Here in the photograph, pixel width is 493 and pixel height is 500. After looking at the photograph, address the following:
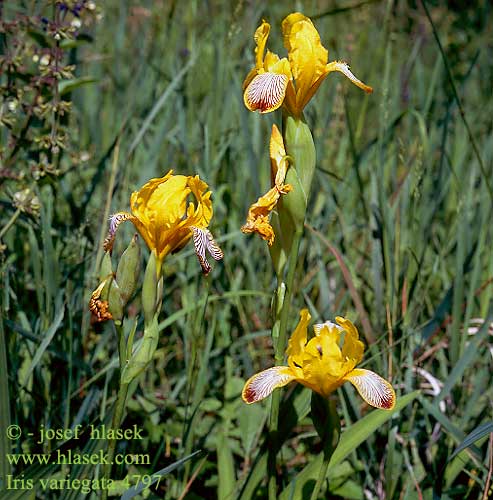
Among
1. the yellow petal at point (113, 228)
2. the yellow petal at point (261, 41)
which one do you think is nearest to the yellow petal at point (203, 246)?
the yellow petal at point (113, 228)

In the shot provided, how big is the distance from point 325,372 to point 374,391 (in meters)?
0.09

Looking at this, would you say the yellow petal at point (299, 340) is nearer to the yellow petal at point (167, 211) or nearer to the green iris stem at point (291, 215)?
the green iris stem at point (291, 215)

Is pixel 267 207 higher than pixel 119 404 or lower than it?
higher

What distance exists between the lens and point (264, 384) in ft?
3.93

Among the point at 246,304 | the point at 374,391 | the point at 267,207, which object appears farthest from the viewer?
the point at 246,304

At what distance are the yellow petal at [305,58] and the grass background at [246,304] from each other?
435mm

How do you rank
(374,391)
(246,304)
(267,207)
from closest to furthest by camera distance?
(374,391), (267,207), (246,304)

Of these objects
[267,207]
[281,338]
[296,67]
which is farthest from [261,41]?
[281,338]

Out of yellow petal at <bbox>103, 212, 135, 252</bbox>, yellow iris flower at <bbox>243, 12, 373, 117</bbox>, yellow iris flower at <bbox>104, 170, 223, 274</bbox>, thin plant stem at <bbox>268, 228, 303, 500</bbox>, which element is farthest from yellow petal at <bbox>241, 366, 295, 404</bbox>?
yellow iris flower at <bbox>243, 12, 373, 117</bbox>

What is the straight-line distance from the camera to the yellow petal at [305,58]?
1334 mm

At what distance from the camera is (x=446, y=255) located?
2428mm

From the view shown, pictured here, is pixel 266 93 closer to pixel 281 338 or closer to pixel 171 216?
pixel 171 216

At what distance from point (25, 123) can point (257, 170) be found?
2.53 ft

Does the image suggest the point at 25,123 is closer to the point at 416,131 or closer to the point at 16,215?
the point at 16,215
